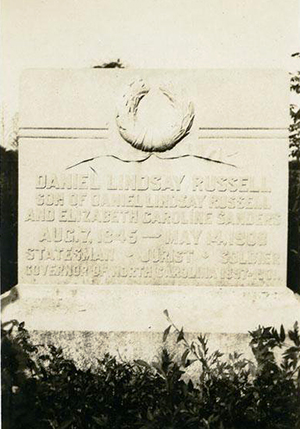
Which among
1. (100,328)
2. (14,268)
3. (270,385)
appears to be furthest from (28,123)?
(14,268)

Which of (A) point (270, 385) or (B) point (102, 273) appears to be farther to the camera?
(B) point (102, 273)

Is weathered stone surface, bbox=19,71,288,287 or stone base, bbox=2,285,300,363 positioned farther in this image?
weathered stone surface, bbox=19,71,288,287

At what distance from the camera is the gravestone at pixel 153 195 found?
12.1 ft

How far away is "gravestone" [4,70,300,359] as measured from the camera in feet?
12.1

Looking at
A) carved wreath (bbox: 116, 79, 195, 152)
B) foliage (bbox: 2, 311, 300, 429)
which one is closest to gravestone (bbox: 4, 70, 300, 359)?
carved wreath (bbox: 116, 79, 195, 152)

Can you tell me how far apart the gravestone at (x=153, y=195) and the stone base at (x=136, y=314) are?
0.04 feet

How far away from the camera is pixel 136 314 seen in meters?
3.62

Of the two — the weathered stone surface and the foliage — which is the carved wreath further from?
the foliage

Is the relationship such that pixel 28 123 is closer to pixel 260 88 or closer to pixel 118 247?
pixel 118 247

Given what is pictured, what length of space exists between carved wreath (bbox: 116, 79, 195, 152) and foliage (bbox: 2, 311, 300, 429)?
153cm

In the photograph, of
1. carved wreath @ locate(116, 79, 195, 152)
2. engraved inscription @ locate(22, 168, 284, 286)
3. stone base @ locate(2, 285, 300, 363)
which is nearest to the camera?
stone base @ locate(2, 285, 300, 363)

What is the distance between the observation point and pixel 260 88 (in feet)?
12.1

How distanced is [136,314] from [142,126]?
136 cm

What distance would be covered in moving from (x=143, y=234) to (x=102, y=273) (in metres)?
0.43
